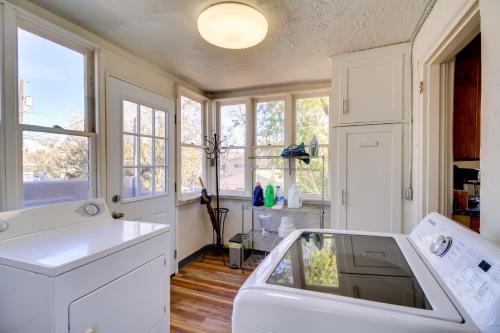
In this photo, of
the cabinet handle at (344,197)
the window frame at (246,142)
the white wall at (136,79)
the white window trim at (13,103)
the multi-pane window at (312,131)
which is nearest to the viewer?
the white window trim at (13,103)

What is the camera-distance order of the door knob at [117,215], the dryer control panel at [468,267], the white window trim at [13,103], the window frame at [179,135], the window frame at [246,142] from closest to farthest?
the dryer control panel at [468,267] < the white window trim at [13,103] < the door knob at [117,215] < the window frame at [179,135] < the window frame at [246,142]

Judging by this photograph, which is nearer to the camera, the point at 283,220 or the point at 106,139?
the point at 106,139

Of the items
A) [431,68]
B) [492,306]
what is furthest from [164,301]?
[431,68]

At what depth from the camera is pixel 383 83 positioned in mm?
1979

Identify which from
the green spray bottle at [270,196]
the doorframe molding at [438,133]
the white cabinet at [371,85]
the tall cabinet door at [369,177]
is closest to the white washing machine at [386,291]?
the doorframe molding at [438,133]

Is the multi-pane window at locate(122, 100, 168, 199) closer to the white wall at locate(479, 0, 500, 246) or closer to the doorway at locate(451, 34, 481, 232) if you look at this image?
the white wall at locate(479, 0, 500, 246)

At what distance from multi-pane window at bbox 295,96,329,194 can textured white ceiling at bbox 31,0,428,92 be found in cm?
47

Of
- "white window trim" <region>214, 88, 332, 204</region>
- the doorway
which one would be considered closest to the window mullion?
"white window trim" <region>214, 88, 332, 204</region>

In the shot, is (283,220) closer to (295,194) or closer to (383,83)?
(295,194)

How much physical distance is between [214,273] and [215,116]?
1987 millimetres

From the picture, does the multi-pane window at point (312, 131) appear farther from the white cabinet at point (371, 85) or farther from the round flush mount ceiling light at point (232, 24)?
the round flush mount ceiling light at point (232, 24)

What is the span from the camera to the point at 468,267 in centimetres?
65

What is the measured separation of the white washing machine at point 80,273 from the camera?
928 millimetres

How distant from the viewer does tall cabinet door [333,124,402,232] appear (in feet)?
6.39
